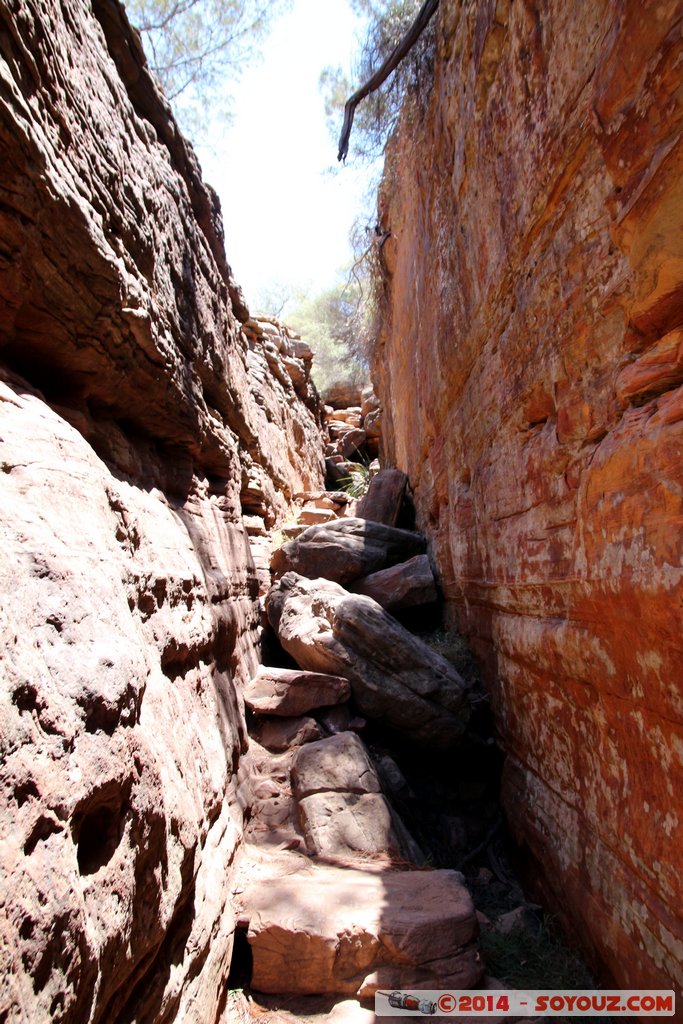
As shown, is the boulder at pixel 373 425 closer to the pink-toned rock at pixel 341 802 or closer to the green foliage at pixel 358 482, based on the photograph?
the green foliage at pixel 358 482

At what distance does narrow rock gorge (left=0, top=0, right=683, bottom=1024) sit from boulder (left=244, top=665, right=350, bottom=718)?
27mm

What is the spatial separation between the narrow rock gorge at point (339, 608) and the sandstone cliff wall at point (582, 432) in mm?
17

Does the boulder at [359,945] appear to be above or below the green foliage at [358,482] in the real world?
below

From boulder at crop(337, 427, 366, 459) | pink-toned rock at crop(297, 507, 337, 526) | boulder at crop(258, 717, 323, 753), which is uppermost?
boulder at crop(337, 427, 366, 459)

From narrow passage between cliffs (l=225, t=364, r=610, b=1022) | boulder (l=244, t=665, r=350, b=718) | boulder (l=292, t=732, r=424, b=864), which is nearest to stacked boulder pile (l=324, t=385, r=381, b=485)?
narrow passage between cliffs (l=225, t=364, r=610, b=1022)

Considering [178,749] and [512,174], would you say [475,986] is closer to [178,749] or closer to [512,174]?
[178,749]

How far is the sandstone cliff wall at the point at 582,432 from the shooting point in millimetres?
1879

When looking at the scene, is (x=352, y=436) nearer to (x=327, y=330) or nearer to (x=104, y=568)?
(x=327, y=330)

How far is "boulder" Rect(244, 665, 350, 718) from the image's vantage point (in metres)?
3.98

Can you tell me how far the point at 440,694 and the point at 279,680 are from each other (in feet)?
4.24

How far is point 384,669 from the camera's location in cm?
434

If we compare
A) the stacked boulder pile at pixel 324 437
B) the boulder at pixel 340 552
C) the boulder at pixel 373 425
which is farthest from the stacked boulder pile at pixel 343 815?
the boulder at pixel 373 425

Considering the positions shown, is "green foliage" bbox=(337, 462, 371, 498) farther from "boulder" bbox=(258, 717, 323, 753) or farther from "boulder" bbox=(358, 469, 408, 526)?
"boulder" bbox=(258, 717, 323, 753)

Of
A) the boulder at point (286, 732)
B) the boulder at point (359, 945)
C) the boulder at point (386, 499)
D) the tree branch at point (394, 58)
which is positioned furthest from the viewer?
the boulder at point (386, 499)
